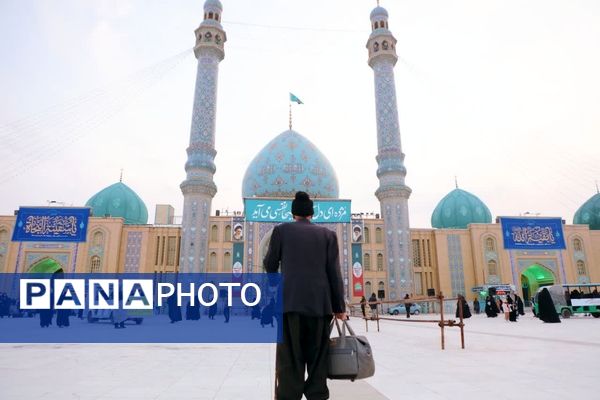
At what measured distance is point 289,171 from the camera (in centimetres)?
2483

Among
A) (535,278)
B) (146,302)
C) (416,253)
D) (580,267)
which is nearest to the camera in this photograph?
(146,302)

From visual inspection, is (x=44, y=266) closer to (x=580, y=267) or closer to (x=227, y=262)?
(x=227, y=262)

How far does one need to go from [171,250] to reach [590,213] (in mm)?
26579

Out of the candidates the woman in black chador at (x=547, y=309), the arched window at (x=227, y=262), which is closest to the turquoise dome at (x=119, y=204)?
the arched window at (x=227, y=262)

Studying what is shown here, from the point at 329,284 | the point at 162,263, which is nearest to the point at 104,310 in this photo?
the point at 329,284

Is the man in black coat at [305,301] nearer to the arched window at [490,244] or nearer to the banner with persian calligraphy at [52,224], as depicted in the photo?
the banner with persian calligraphy at [52,224]

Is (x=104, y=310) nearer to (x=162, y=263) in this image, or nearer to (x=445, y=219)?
(x=162, y=263)

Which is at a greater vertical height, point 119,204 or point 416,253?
point 119,204

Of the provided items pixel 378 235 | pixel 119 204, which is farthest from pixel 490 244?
pixel 119 204

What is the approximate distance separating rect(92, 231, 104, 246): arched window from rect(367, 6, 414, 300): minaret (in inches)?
585

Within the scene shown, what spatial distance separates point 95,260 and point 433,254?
1847cm

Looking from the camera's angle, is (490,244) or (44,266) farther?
(490,244)

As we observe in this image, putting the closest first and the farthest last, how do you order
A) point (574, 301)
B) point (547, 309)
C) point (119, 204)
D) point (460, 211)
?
point (547, 309) → point (574, 301) → point (119, 204) → point (460, 211)

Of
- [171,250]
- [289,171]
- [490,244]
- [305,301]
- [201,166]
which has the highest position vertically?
[289,171]
